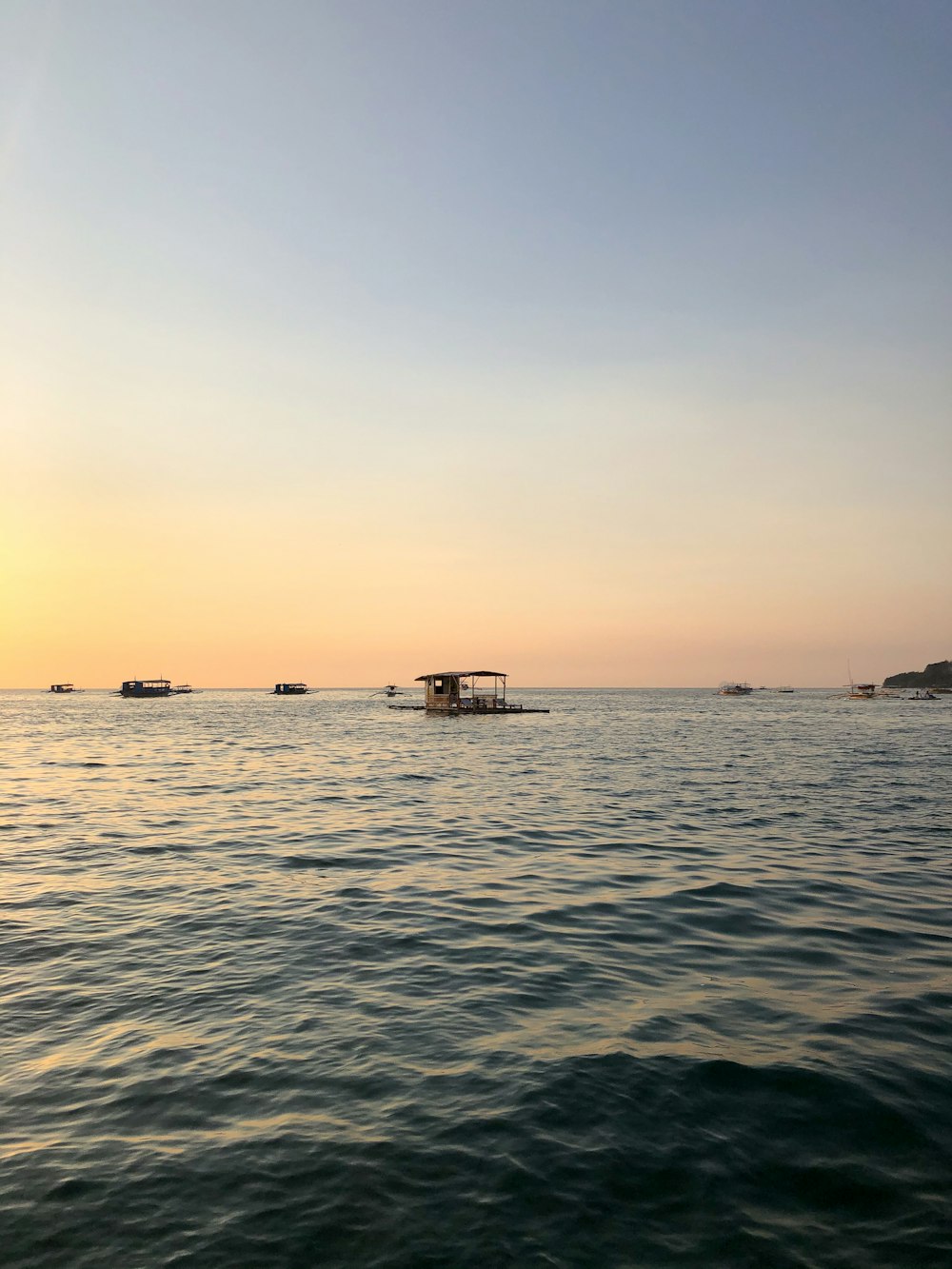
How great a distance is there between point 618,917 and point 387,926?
3.79m

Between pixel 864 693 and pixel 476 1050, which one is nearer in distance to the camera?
pixel 476 1050

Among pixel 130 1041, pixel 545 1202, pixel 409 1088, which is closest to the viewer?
pixel 545 1202

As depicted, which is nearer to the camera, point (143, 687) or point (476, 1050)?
point (476, 1050)

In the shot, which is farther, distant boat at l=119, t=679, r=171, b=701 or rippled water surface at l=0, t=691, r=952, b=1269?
distant boat at l=119, t=679, r=171, b=701

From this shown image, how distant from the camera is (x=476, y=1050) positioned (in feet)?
25.3

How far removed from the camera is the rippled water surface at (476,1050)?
5145 millimetres

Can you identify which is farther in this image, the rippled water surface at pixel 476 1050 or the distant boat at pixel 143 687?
the distant boat at pixel 143 687

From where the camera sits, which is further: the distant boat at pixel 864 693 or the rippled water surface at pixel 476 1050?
the distant boat at pixel 864 693

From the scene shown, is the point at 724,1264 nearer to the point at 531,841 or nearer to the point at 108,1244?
the point at 108,1244

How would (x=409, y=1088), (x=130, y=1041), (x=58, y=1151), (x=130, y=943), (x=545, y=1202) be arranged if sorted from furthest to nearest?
(x=130, y=943)
(x=130, y=1041)
(x=409, y=1088)
(x=58, y=1151)
(x=545, y=1202)

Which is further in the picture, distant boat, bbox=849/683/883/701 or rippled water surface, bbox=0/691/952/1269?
distant boat, bbox=849/683/883/701

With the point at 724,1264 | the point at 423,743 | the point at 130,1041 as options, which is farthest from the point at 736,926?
the point at 423,743

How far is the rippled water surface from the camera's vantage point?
16.9 feet

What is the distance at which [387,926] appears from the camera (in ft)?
40.1
